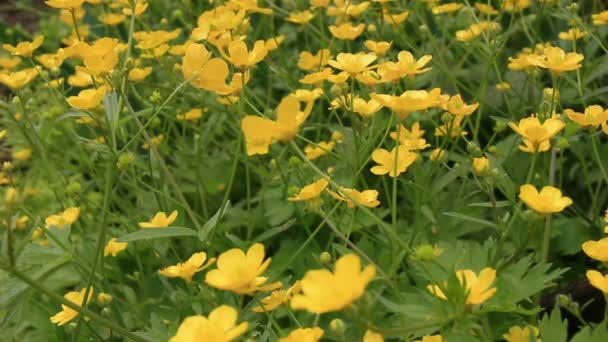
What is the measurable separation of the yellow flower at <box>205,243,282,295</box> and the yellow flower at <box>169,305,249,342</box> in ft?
0.10

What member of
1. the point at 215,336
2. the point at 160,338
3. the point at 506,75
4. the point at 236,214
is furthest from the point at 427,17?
the point at 215,336

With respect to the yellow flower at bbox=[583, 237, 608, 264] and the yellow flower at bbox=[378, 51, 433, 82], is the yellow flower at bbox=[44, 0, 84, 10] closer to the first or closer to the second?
the yellow flower at bbox=[378, 51, 433, 82]

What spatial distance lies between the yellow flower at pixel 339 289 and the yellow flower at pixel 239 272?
0.45 feet

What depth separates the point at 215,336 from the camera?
64cm

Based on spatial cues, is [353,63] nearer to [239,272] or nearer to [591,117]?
[591,117]

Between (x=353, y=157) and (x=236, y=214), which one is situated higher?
(x=353, y=157)

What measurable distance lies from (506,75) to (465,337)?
990 mm

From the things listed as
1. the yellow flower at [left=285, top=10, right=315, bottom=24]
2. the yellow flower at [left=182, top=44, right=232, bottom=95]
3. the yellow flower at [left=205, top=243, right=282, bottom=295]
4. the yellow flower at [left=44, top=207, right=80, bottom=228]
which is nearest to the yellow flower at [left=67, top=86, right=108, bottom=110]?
the yellow flower at [left=182, top=44, right=232, bottom=95]

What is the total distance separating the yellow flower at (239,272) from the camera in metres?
0.70

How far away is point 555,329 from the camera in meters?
0.81

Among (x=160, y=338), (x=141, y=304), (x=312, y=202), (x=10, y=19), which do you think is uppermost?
(x=312, y=202)

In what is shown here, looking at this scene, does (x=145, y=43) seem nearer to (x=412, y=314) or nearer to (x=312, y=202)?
(x=312, y=202)

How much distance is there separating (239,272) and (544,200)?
1.03 feet

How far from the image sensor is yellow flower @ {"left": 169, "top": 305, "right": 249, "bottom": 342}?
0.64 m
